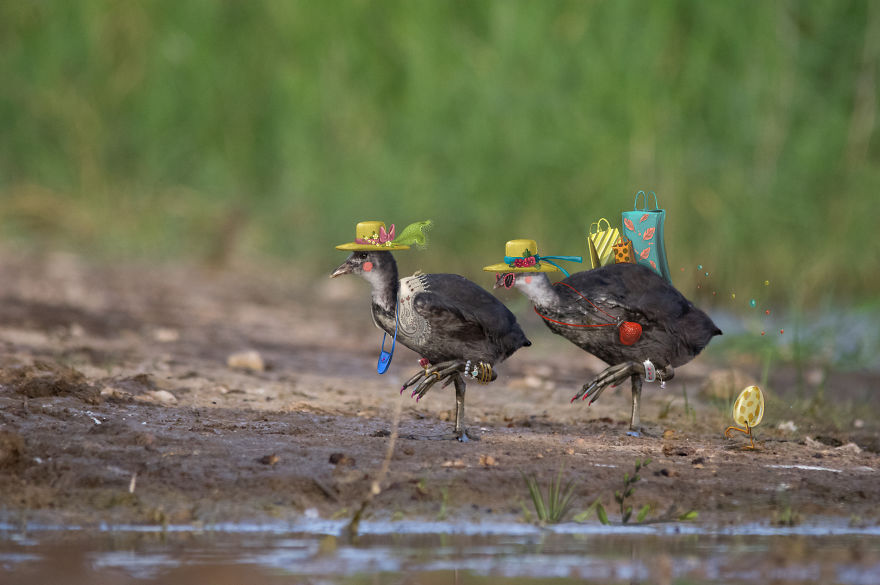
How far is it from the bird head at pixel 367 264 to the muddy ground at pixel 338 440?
0.60m

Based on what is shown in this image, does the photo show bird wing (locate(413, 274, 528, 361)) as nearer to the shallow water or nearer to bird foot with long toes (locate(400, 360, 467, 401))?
bird foot with long toes (locate(400, 360, 467, 401))

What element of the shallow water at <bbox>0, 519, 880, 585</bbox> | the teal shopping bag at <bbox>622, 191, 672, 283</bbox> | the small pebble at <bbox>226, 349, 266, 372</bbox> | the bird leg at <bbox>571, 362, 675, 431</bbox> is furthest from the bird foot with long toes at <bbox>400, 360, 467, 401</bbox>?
the small pebble at <bbox>226, 349, 266, 372</bbox>

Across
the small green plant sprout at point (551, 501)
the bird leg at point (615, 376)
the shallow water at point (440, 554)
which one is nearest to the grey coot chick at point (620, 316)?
the bird leg at point (615, 376)

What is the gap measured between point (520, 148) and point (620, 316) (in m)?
4.78

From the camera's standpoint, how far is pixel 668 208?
8.75 m

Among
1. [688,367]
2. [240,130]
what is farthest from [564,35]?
[240,130]

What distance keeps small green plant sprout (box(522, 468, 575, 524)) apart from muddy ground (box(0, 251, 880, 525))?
2.3 inches

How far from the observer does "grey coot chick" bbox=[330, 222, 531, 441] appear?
440 cm

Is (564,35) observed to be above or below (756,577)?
Answer: above

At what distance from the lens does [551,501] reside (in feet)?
12.8

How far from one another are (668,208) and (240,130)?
202 inches

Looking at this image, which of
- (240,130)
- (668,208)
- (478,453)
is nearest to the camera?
(478,453)

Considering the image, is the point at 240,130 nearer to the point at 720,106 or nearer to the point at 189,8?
the point at 189,8

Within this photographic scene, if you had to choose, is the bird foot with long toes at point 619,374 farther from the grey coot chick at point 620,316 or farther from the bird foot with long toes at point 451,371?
the bird foot with long toes at point 451,371
